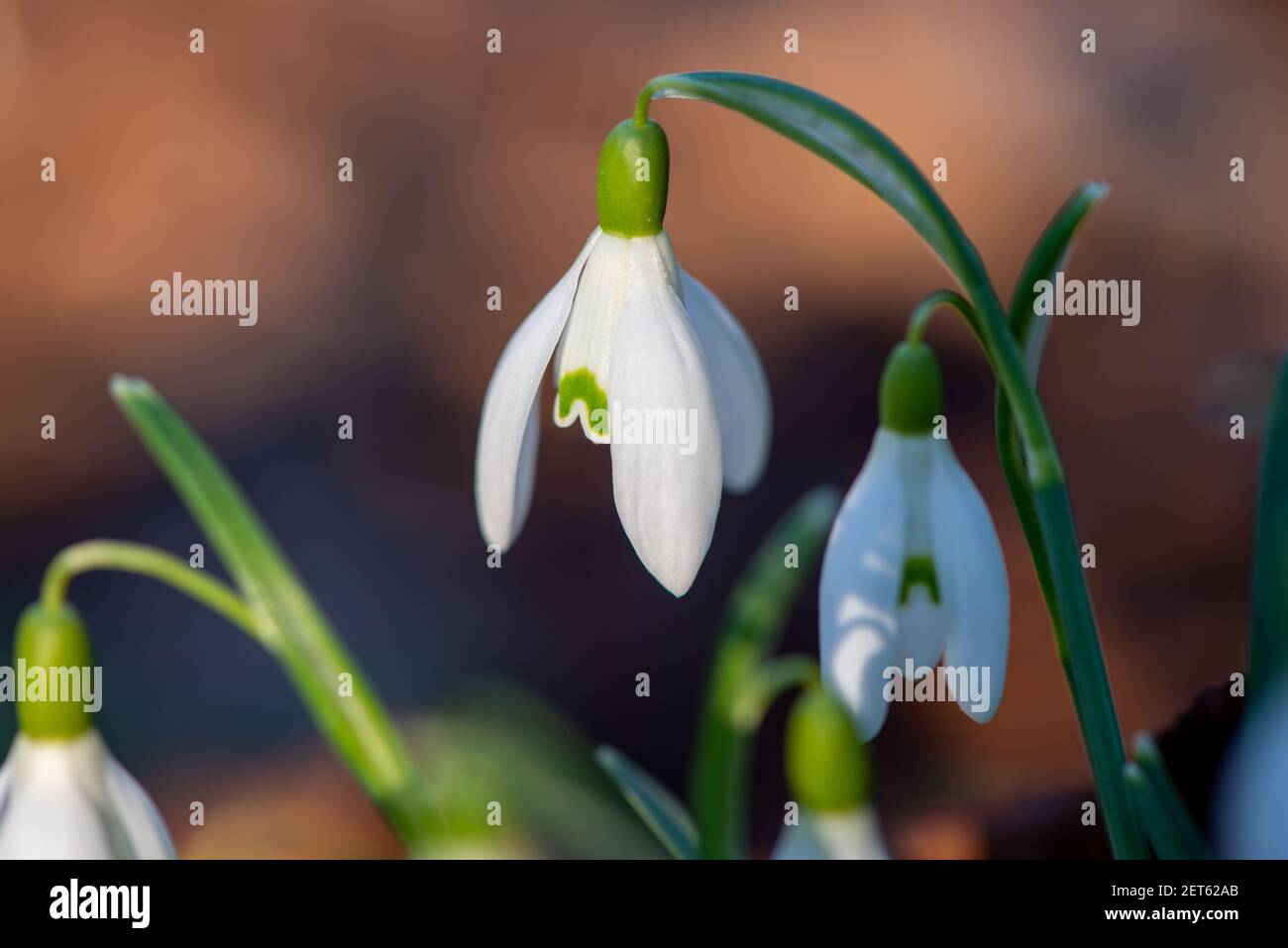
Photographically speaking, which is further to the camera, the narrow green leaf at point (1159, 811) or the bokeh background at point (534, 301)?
the bokeh background at point (534, 301)

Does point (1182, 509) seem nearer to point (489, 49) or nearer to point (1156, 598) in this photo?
point (1156, 598)

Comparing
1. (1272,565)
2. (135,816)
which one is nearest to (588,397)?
(135,816)

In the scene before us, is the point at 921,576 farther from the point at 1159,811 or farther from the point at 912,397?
the point at 1159,811

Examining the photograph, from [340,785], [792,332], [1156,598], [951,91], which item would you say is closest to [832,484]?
[792,332]

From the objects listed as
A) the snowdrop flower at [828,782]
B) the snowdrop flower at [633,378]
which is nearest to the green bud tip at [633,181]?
the snowdrop flower at [633,378]

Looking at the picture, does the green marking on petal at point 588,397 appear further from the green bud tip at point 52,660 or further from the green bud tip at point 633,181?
the green bud tip at point 52,660

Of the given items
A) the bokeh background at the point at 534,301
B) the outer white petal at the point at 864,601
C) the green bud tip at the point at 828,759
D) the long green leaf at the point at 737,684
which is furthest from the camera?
the bokeh background at the point at 534,301
